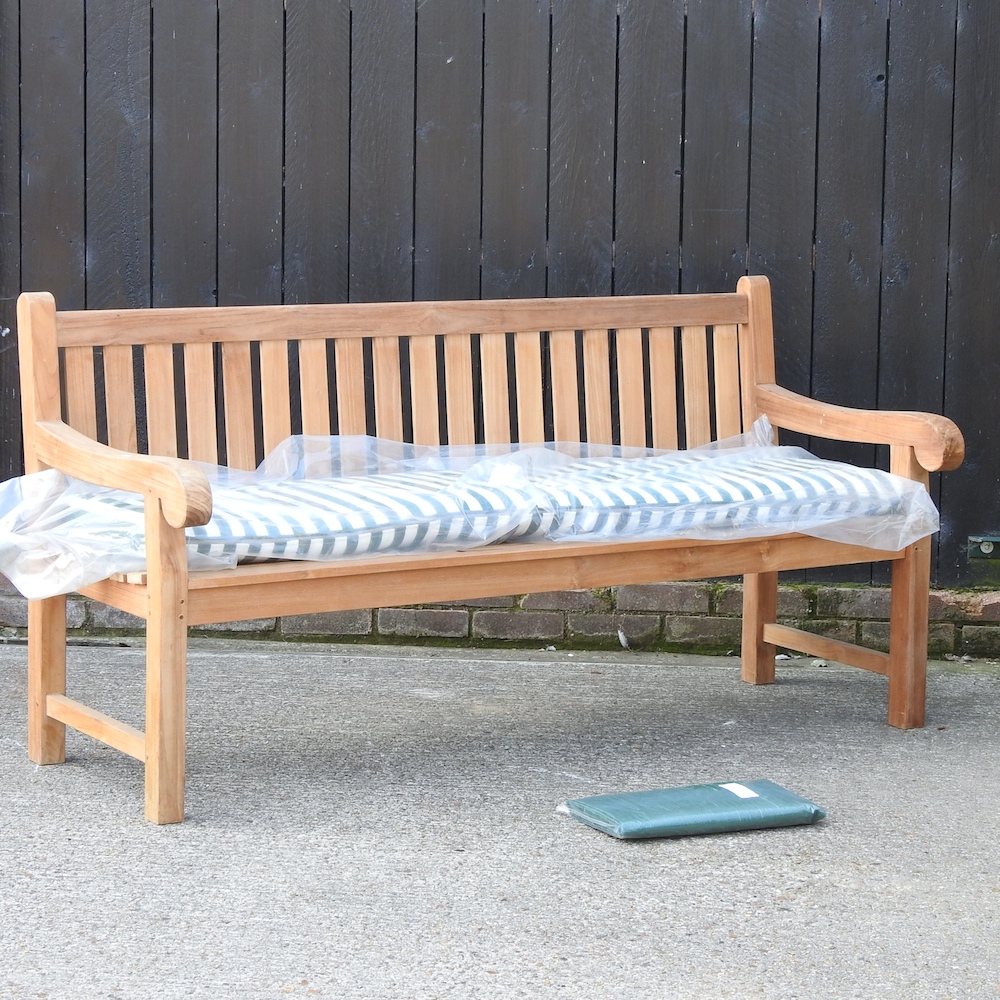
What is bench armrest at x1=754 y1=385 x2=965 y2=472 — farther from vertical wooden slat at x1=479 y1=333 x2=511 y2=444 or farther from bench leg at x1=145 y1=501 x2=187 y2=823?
bench leg at x1=145 y1=501 x2=187 y2=823

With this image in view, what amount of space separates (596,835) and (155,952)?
2.86 feet

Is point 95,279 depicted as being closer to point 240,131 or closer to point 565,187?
point 240,131

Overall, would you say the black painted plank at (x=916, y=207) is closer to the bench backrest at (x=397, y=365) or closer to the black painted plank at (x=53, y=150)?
the bench backrest at (x=397, y=365)

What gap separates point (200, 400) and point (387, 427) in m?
0.44

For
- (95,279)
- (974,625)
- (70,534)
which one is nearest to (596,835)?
(70,534)

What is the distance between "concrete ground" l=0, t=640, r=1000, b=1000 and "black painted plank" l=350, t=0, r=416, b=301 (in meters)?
1.12

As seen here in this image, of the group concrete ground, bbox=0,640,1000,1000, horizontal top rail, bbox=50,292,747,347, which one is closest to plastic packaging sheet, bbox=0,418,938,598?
horizontal top rail, bbox=50,292,747,347

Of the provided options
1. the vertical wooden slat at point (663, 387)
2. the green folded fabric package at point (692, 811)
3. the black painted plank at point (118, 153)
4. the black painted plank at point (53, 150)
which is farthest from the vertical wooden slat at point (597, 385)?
the black painted plank at point (53, 150)

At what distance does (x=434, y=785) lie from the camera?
300 cm

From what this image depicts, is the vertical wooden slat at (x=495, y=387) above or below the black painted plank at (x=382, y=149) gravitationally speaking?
below

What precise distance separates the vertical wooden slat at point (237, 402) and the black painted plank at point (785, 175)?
1546mm

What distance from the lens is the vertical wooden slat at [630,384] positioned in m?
3.70

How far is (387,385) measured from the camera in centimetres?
345

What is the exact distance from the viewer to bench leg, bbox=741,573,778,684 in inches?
152
